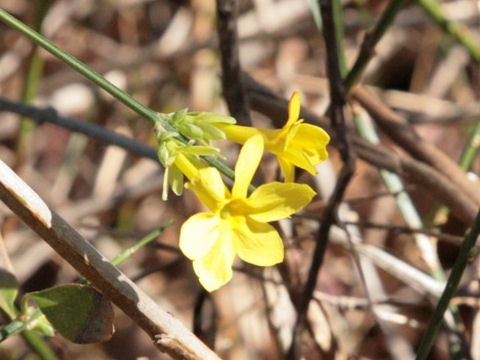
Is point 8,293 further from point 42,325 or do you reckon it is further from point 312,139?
point 312,139

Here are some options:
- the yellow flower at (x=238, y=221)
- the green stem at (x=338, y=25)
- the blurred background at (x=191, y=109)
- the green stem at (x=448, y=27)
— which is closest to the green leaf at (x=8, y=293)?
the yellow flower at (x=238, y=221)

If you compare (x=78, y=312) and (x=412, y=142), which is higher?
(x=412, y=142)

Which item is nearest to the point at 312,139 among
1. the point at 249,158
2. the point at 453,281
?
the point at 249,158

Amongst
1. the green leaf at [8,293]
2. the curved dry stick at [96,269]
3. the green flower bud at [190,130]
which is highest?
the green flower bud at [190,130]

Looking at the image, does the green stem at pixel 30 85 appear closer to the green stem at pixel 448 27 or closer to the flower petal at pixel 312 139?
the green stem at pixel 448 27

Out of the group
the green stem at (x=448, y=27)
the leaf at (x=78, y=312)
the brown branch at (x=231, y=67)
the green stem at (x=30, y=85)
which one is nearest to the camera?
the leaf at (x=78, y=312)

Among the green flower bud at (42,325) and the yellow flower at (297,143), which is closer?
the yellow flower at (297,143)

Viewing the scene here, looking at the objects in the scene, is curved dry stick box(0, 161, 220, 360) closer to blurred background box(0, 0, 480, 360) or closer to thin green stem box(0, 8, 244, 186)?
thin green stem box(0, 8, 244, 186)

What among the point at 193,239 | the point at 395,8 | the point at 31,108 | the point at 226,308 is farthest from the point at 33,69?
the point at 193,239
